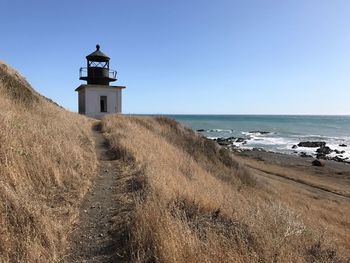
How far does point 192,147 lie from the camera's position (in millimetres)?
20359

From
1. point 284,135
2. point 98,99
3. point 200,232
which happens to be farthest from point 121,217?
point 284,135

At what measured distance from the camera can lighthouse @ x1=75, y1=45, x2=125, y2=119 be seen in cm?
3123

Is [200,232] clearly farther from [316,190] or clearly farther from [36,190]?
[316,190]

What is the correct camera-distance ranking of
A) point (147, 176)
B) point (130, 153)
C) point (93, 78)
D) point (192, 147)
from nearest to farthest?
point (147, 176) < point (130, 153) < point (192, 147) < point (93, 78)

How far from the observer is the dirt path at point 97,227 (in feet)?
13.8

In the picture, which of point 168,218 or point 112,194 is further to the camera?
point 112,194

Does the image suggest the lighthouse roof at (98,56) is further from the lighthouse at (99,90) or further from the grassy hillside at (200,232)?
the grassy hillside at (200,232)

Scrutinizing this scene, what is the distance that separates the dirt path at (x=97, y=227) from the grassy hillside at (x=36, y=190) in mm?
157

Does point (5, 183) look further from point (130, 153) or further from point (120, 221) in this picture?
point (130, 153)

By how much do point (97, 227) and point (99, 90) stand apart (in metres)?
27.6

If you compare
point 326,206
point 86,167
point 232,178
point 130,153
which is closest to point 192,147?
point 232,178

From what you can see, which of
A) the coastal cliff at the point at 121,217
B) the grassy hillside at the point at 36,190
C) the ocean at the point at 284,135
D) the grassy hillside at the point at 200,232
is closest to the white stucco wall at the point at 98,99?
the ocean at the point at 284,135

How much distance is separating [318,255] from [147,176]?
145 inches

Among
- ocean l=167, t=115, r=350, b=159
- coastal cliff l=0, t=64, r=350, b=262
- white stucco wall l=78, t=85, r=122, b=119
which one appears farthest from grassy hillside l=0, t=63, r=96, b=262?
ocean l=167, t=115, r=350, b=159
